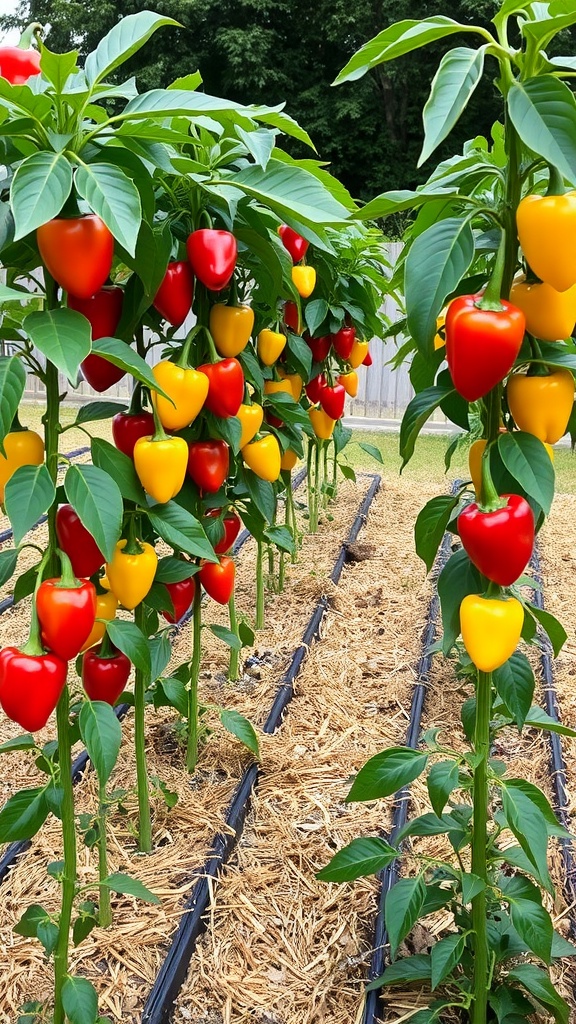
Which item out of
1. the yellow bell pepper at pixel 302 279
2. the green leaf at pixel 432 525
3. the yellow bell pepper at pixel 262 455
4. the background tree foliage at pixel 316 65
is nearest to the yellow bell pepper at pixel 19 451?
the green leaf at pixel 432 525

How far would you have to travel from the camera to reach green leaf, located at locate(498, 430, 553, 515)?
3.59 ft

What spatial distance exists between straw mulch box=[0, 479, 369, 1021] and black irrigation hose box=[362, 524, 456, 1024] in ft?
1.34

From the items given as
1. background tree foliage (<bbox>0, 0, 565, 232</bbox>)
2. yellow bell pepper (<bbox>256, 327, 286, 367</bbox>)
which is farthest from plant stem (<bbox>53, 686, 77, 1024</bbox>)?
background tree foliage (<bbox>0, 0, 565, 232</bbox>)

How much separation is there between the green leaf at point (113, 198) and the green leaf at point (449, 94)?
0.34 m

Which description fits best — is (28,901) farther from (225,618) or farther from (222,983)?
(225,618)

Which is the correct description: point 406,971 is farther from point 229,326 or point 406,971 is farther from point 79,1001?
point 229,326

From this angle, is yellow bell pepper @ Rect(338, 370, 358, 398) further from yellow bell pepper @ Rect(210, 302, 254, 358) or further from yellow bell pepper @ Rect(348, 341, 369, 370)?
yellow bell pepper @ Rect(210, 302, 254, 358)

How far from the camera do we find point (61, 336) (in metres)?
1.03

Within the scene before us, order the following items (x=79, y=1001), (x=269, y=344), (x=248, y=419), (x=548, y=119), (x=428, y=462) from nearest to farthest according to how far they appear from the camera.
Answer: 1. (x=548, y=119)
2. (x=79, y=1001)
3. (x=248, y=419)
4. (x=269, y=344)
5. (x=428, y=462)

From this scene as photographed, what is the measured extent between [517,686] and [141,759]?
862 millimetres

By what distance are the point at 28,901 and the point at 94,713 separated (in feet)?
2.49

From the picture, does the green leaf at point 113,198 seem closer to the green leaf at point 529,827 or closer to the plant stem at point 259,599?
the green leaf at point 529,827

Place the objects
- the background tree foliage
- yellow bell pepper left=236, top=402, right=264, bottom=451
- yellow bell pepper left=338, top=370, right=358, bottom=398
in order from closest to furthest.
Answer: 1. yellow bell pepper left=236, top=402, right=264, bottom=451
2. yellow bell pepper left=338, top=370, right=358, bottom=398
3. the background tree foliage

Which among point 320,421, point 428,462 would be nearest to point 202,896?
point 320,421
